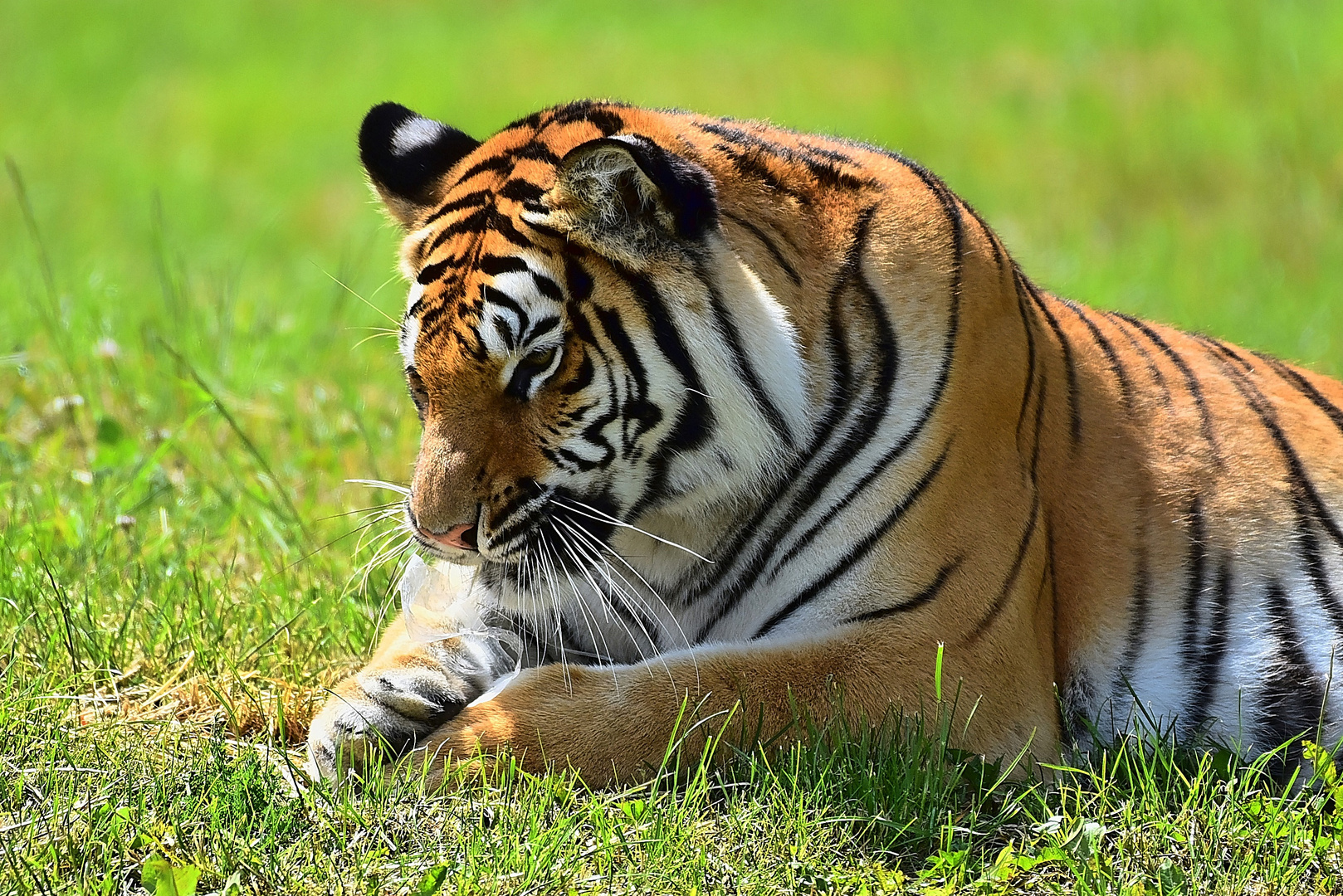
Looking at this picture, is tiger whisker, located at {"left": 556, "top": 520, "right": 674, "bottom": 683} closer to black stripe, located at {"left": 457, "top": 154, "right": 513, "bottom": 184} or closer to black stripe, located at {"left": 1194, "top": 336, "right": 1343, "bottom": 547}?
black stripe, located at {"left": 457, "top": 154, "right": 513, "bottom": 184}

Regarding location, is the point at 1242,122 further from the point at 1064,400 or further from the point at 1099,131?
the point at 1064,400

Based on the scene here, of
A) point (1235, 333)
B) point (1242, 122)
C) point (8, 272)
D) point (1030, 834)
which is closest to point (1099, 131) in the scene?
point (1242, 122)

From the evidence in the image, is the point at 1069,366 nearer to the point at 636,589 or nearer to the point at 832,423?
the point at 832,423

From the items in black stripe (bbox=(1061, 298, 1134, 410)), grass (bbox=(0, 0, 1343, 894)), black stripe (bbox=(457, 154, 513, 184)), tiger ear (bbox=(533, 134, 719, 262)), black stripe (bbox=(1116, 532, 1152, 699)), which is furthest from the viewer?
black stripe (bbox=(1061, 298, 1134, 410))

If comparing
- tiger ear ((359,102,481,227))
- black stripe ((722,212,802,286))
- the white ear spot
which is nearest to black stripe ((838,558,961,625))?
black stripe ((722,212,802,286))

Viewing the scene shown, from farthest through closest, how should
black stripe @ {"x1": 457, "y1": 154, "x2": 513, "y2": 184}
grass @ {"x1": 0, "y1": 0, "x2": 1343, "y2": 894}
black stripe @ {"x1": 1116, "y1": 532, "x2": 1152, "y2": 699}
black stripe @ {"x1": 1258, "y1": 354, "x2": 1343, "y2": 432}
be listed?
1. black stripe @ {"x1": 1258, "y1": 354, "x2": 1343, "y2": 432}
2. black stripe @ {"x1": 1116, "y1": 532, "x2": 1152, "y2": 699}
3. black stripe @ {"x1": 457, "y1": 154, "x2": 513, "y2": 184}
4. grass @ {"x1": 0, "y1": 0, "x2": 1343, "y2": 894}

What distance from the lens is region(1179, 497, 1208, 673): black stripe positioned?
3.12m

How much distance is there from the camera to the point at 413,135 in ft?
10.6

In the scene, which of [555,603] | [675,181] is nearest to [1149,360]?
[675,181]

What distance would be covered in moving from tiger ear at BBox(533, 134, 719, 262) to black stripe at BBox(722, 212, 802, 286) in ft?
0.21

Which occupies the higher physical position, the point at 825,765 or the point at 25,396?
the point at 25,396

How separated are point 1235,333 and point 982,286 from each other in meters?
4.82

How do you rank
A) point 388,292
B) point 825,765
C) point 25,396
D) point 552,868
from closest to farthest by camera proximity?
point 552,868 < point 825,765 < point 25,396 < point 388,292

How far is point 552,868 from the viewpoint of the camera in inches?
96.0
